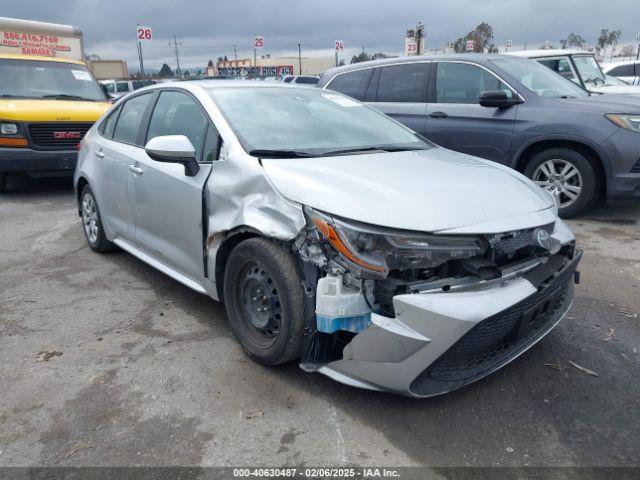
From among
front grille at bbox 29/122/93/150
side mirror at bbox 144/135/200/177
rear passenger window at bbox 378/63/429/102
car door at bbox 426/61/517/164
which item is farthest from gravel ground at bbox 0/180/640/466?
front grille at bbox 29/122/93/150

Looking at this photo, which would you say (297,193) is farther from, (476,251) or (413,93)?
(413,93)

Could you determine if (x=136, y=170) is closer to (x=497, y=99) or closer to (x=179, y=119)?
(x=179, y=119)

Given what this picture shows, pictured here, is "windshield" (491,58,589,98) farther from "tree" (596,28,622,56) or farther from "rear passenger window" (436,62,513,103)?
"tree" (596,28,622,56)

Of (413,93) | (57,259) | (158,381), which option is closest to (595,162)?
(413,93)

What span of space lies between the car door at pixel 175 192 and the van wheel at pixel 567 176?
13.5 feet

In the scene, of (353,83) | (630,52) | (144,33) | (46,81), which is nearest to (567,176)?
(353,83)

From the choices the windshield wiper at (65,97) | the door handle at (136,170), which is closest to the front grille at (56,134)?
the windshield wiper at (65,97)

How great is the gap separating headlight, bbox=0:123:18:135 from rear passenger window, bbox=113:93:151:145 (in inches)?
147

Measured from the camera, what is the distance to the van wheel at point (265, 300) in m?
2.68

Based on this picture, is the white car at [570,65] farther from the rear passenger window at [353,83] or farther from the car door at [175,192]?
the car door at [175,192]

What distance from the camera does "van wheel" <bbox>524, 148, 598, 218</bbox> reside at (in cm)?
585

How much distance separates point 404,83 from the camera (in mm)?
7141

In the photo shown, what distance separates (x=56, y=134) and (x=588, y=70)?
364 inches

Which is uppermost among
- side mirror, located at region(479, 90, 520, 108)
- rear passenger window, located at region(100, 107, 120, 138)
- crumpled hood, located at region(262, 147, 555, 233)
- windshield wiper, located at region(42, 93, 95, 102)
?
windshield wiper, located at region(42, 93, 95, 102)
